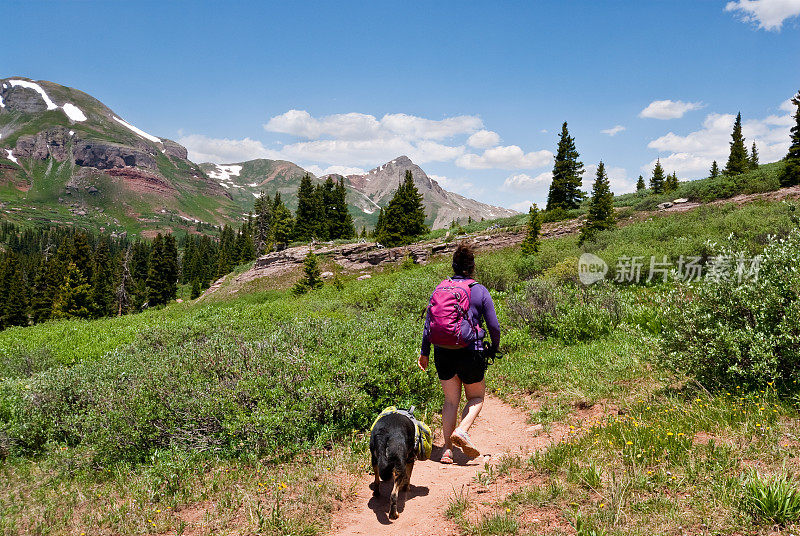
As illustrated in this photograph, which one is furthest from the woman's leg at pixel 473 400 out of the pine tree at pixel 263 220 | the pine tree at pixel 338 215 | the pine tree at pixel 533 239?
the pine tree at pixel 263 220

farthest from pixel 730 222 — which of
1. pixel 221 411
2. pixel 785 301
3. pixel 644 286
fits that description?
pixel 221 411

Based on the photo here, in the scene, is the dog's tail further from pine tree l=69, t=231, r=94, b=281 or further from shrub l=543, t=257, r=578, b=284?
pine tree l=69, t=231, r=94, b=281

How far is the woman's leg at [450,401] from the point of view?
4809mm

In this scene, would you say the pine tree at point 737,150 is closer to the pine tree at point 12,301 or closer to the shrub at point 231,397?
the shrub at point 231,397

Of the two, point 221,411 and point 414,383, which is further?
point 414,383

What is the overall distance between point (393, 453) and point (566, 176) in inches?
1718

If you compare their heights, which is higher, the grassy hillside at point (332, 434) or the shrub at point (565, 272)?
the shrub at point (565, 272)

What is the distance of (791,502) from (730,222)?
20143 mm

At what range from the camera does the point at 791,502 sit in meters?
2.75

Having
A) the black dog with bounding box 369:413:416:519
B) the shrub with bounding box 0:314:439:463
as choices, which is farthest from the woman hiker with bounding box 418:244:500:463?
the shrub with bounding box 0:314:439:463

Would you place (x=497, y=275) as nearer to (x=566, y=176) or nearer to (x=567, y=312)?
(x=567, y=312)

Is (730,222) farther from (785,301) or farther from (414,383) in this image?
(414,383)

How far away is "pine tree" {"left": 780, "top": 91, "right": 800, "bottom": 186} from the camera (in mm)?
27059

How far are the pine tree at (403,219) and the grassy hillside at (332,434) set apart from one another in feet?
107
